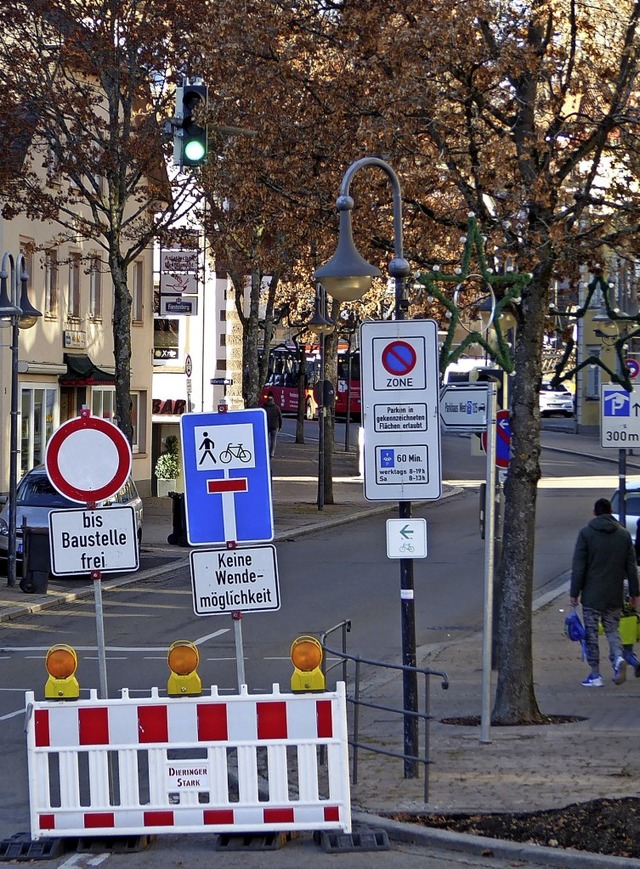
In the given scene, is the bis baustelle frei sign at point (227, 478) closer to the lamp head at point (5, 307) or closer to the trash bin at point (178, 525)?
the lamp head at point (5, 307)

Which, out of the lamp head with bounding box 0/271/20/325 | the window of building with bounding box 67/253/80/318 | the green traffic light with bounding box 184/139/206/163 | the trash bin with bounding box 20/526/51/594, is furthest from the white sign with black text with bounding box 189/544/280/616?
the window of building with bounding box 67/253/80/318

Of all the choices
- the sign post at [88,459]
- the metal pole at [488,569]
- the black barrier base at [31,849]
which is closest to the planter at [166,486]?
the metal pole at [488,569]

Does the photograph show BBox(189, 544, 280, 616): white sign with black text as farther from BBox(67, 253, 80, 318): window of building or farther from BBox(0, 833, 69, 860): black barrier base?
BBox(67, 253, 80, 318): window of building

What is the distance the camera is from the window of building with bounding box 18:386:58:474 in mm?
34438

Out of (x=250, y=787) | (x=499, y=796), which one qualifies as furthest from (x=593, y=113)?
(x=250, y=787)

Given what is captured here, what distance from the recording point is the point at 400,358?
400 inches

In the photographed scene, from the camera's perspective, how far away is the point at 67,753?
Answer: 8172 mm

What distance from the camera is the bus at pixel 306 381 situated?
6821 cm

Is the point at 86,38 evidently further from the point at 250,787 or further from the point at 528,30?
the point at 250,787

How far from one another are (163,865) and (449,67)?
7847mm

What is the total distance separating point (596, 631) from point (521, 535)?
7.70 ft

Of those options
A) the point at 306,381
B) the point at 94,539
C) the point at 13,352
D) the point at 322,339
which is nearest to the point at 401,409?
the point at 94,539

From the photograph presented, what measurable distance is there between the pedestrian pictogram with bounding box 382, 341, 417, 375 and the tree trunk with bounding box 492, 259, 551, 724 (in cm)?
209

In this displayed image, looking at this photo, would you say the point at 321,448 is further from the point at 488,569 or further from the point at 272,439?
the point at 488,569
